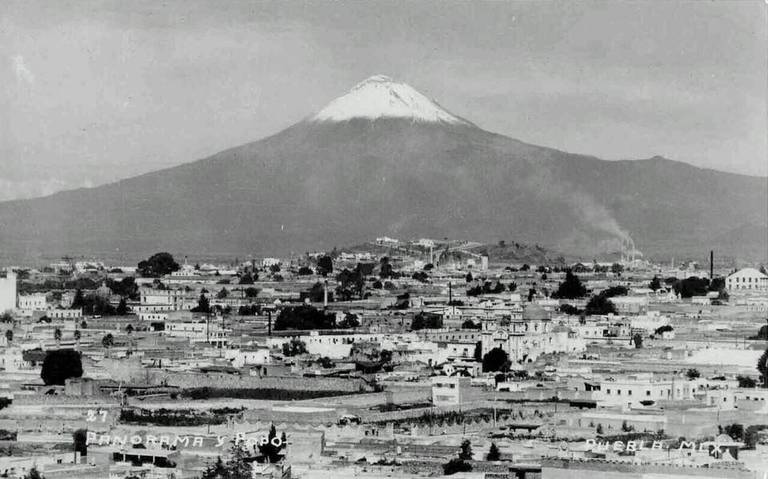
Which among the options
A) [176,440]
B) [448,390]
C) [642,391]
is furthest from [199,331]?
[176,440]

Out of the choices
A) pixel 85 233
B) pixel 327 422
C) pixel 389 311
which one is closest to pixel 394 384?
pixel 327 422

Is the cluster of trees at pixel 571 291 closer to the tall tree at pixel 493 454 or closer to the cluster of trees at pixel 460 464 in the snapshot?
the tall tree at pixel 493 454

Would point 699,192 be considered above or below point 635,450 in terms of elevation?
above

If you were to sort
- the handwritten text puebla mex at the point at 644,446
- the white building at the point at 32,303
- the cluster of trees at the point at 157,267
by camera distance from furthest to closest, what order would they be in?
the cluster of trees at the point at 157,267, the white building at the point at 32,303, the handwritten text puebla mex at the point at 644,446

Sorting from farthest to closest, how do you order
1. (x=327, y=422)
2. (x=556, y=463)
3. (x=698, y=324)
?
1. (x=698, y=324)
2. (x=327, y=422)
3. (x=556, y=463)

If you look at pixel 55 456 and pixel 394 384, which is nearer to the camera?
pixel 55 456

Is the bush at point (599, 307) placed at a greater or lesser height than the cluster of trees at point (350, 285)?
lesser

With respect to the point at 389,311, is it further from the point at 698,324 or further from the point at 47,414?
the point at 47,414

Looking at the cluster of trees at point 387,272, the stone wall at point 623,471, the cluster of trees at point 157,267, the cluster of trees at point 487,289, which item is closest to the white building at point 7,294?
the cluster of trees at point 487,289
